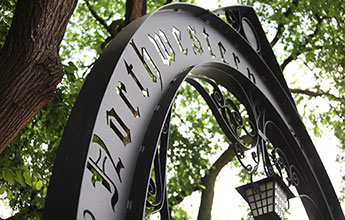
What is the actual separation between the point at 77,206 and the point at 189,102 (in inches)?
445

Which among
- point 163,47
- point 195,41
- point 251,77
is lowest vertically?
point 163,47

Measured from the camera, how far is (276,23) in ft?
43.4

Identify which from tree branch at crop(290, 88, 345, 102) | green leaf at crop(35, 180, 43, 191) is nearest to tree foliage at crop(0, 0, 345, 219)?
tree branch at crop(290, 88, 345, 102)

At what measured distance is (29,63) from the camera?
3.24m

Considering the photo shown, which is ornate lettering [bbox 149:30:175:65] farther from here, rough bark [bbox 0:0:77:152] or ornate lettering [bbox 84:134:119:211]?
ornate lettering [bbox 84:134:119:211]

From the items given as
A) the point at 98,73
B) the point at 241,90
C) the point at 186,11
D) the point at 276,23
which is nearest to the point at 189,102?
the point at 276,23

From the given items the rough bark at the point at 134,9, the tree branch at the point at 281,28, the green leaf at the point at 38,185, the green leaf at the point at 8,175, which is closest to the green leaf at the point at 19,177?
the green leaf at the point at 8,175

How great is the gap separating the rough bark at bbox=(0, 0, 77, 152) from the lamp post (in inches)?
71.6

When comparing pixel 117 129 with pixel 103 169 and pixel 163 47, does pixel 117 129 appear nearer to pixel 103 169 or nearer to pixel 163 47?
pixel 103 169

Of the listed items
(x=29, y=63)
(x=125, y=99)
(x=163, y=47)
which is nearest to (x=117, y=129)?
(x=125, y=99)

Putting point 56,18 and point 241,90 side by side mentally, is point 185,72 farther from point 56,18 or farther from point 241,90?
point 241,90

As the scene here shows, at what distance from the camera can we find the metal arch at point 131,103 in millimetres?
2082

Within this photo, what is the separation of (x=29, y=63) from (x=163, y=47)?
2.75ft

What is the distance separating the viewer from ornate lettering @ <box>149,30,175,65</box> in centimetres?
301
